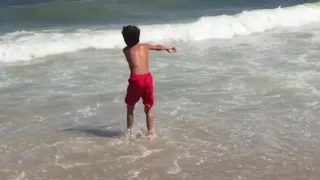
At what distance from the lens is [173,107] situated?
6.82 metres

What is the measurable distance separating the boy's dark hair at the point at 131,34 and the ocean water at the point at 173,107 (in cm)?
99

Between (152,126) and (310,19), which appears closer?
(152,126)

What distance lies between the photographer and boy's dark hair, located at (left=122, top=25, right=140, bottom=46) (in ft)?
17.9

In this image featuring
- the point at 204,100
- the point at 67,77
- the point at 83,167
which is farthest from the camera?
the point at 67,77

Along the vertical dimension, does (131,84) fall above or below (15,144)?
above

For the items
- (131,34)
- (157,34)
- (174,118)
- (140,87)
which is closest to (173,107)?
(174,118)

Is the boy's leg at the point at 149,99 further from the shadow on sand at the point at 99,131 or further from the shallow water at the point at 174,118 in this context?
the shadow on sand at the point at 99,131

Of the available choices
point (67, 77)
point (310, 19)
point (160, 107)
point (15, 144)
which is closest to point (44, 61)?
point (67, 77)

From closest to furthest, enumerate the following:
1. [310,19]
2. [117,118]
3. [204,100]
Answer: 1. [117,118]
2. [204,100]
3. [310,19]

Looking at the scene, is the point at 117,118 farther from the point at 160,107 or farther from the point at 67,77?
the point at 67,77

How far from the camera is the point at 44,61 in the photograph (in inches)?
399

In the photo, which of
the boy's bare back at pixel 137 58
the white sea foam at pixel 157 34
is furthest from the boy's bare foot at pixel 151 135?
the white sea foam at pixel 157 34

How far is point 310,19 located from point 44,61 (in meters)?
8.18

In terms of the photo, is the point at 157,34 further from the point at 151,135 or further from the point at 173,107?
the point at 151,135
